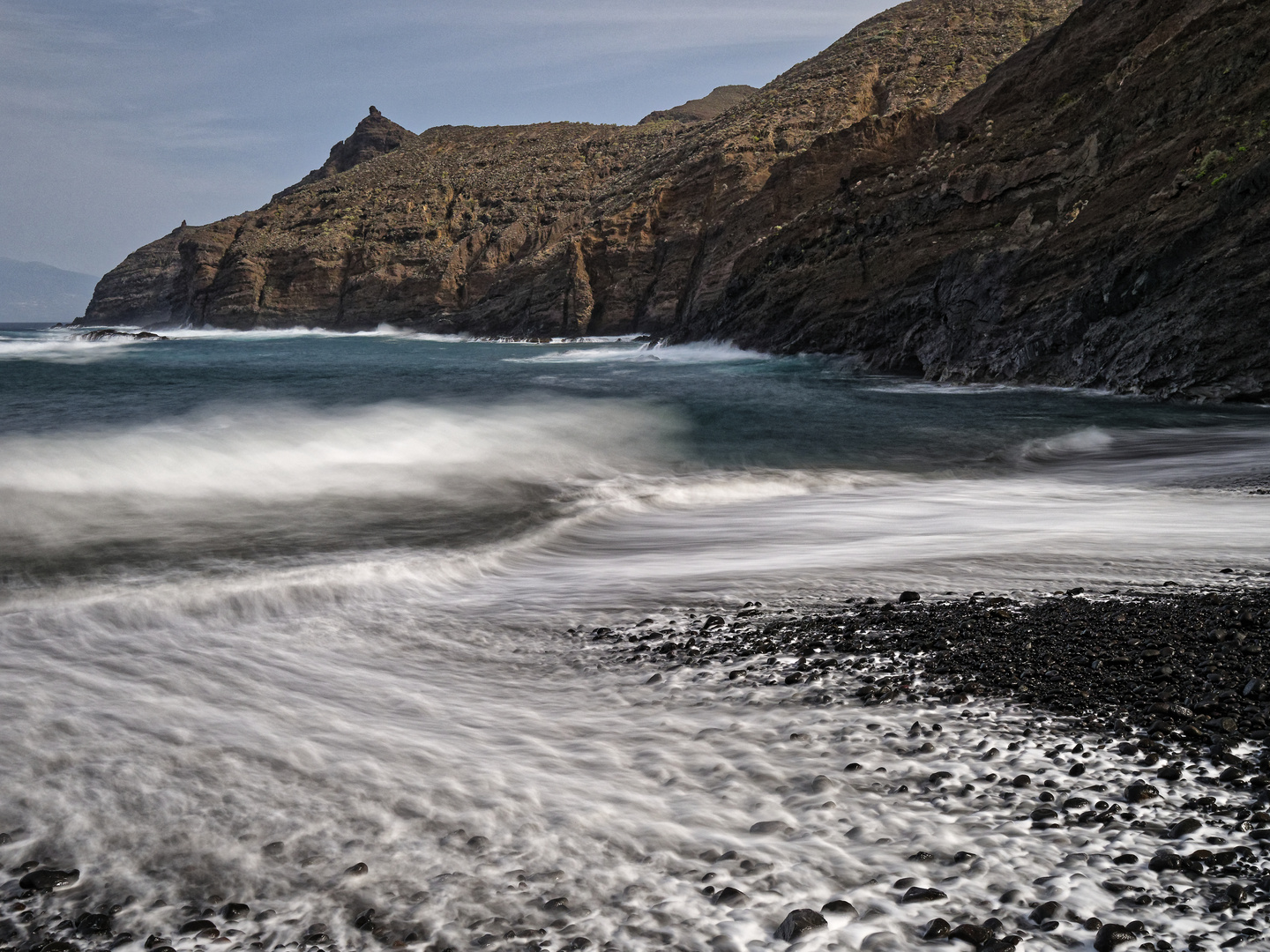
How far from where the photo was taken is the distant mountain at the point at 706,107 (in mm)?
147375

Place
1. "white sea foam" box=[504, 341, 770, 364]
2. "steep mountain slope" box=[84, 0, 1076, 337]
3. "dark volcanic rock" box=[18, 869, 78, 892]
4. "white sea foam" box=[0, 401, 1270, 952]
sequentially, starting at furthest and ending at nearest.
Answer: "steep mountain slope" box=[84, 0, 1076, 337] < "white sea foam" box=[504, 341, 770, 364] < "dark volcanic rock" box=[18, 869, 78, 892] < "white sea foam" box=[0, 401, 1270, 952]

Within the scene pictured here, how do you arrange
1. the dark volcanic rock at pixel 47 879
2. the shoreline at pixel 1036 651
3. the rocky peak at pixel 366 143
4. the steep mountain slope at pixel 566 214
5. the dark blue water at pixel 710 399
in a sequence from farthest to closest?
the rocky peak at pixel 366 143, the steep mountain slope at pixel 566 214, the dark blue water at pixel 710 399, the shoreline at pixel 1036 651, the dark volcanic rock at pixel 47 879

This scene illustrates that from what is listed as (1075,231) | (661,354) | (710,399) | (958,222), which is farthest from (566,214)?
(1075,231)

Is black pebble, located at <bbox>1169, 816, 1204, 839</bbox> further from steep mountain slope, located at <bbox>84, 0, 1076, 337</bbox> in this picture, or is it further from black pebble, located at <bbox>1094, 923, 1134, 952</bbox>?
steep mountain slope, located at <bbox>84, 0, 1076, 337</bbox>

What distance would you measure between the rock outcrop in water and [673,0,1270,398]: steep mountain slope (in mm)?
64

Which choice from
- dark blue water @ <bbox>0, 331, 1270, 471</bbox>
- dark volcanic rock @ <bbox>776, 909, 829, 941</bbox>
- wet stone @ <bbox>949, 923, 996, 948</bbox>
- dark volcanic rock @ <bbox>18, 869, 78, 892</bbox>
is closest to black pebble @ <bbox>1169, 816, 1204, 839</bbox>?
wet stone @ <bbox>949, 923, 996, 948</bbox>

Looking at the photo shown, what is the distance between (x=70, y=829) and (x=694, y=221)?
59428 millimetres

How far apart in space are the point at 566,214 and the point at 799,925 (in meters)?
79.6

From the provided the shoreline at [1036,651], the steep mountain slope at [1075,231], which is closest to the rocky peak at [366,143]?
the steep mountain slope at [1075,231]

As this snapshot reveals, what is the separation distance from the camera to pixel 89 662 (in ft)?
15.3

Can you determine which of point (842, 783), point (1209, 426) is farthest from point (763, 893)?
point (1209, 426)

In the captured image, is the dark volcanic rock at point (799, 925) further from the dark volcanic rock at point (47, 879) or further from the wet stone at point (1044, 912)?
the dark volcanic rock at point (47, 879)

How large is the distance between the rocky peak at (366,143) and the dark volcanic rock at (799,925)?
5687 inches

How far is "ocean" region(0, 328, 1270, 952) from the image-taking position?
2459mm
